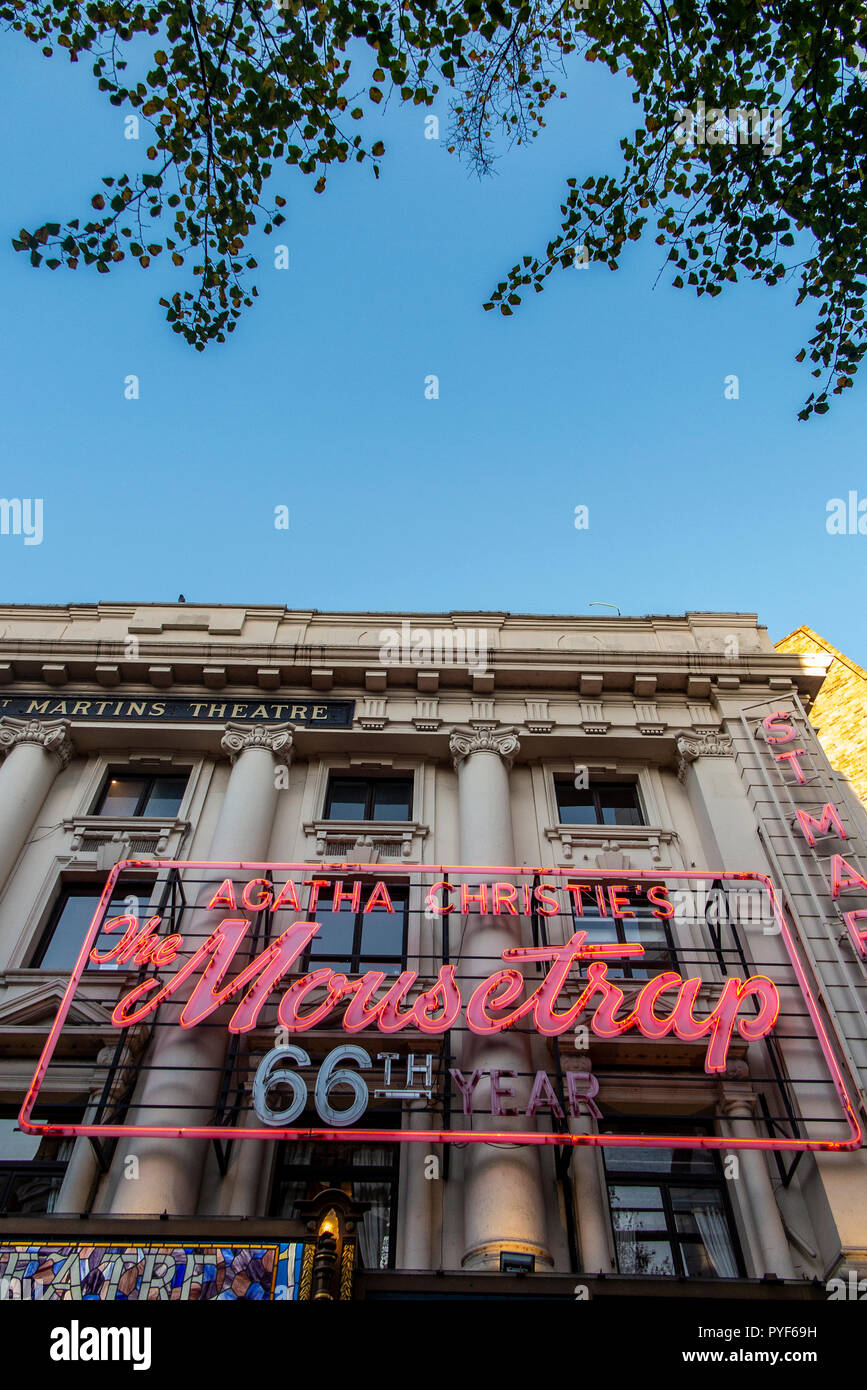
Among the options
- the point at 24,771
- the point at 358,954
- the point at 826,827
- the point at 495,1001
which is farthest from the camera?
the point at 24,771

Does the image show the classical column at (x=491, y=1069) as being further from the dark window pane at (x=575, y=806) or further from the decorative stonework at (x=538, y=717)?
the dark window pane at (x=575, y=806)

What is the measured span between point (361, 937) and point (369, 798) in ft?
10.2

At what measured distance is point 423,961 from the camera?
14438mm

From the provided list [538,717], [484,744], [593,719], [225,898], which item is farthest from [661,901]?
[225,898]

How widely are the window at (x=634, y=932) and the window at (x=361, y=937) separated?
2.82 metres

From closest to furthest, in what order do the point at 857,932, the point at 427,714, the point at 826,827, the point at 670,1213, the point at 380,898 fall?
1. the point at 670,1213
2. the point at 857,932
3. the point at 380,898
4. the point at 826,827
5. the point at 427,714

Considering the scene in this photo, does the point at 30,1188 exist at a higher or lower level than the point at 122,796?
lower

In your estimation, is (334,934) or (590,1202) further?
(334,934)

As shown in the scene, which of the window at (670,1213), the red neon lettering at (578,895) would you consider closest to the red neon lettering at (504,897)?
the red neon lettering at (578,895)

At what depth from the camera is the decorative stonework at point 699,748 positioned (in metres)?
17.5

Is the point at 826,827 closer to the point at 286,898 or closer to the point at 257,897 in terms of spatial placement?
the point at 286,898

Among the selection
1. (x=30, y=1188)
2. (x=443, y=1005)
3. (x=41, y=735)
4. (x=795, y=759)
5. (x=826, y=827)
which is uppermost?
(x=41, y=735)
